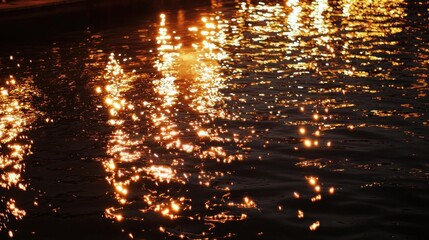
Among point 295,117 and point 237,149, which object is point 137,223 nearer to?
point 237,149

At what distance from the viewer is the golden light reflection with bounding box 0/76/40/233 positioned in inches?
322

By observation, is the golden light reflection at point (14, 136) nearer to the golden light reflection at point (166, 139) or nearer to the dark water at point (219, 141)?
the dark water at point (219, 141)

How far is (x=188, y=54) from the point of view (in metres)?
20.6

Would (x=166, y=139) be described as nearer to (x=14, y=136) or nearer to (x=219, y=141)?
(x=219, y=141)

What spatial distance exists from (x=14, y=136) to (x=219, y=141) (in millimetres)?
4658

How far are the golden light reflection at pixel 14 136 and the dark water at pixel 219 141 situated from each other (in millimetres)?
43

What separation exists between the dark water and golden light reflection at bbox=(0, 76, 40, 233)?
0.04 m

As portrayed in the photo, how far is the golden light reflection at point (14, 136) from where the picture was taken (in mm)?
8180

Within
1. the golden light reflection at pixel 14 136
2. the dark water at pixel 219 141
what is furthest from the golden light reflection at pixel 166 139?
the golden light reflection at pixel 14 136

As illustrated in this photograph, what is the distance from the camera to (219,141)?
35.1 ft

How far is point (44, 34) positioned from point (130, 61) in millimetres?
9421

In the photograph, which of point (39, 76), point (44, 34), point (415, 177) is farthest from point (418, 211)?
point (44, 34)

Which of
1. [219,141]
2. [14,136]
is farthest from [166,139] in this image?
[14,136]

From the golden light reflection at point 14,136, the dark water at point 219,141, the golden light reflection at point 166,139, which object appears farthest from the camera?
the golden light reflection at point 14,136
